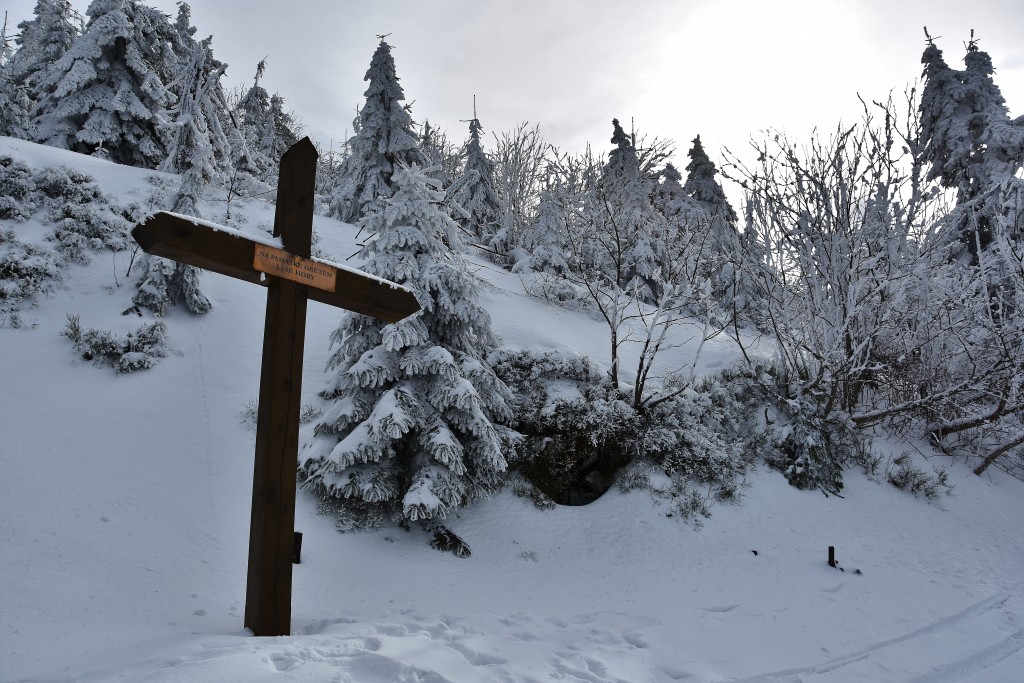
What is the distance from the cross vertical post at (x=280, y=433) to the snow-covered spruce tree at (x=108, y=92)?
16.9m

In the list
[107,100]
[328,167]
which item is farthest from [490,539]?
[328,167]

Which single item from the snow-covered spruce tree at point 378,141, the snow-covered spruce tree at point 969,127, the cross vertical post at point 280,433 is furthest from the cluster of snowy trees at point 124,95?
the snow-covered spruce tree at point 969,127

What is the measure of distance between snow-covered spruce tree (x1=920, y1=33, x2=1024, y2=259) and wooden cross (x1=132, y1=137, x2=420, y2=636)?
62.8 feet

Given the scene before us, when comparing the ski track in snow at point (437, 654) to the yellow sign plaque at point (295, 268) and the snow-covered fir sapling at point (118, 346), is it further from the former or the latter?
the snow-covered fir sapling at point (118, 346)

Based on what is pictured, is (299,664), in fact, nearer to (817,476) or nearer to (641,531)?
(641,531)

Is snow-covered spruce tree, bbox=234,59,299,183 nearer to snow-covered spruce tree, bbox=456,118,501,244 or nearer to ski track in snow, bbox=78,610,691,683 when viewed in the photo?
snow-covered spruce tree, bbox=456,118,501,244

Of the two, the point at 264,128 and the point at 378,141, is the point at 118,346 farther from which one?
the point at 264,128

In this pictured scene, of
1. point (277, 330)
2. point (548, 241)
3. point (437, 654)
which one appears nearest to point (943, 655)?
point (437, 654)

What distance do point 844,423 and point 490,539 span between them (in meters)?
7.43

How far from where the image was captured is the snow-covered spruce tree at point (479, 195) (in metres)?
24.4

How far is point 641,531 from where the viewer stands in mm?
7113

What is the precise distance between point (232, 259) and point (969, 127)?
23005mm

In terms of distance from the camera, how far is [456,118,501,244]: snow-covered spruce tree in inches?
960

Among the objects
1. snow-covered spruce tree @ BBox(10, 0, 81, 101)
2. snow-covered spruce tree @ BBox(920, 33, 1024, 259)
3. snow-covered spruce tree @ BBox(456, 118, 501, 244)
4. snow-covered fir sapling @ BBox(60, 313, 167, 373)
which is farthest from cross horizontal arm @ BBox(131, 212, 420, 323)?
snow-covered spruce tree @ BBox(10, 0, 81, 101)
